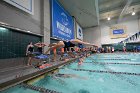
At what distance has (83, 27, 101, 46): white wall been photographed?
17.9 metres

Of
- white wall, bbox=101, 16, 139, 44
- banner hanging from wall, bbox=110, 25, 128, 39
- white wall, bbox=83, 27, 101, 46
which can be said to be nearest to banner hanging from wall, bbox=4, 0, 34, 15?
white wall, bbox=83, 27, 101, 46

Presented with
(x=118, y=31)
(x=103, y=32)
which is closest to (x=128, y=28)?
(x=118, y=31)

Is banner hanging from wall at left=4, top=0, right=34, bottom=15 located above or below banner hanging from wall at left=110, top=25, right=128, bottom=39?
below

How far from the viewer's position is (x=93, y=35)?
18172mm

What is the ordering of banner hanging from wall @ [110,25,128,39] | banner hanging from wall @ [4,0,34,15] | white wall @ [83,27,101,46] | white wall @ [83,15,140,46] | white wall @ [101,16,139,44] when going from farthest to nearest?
white wall @ [83,27,101,46]
banner hanging from wall @ [110,25,128,39]
white wall @ [83,15,140,46]
white wall @ [101,16,139,44]
banner hanging from wall @ [4,0,34,15]

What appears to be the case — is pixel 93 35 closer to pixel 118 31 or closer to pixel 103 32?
pixel 103 32

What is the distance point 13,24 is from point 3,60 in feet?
5.04

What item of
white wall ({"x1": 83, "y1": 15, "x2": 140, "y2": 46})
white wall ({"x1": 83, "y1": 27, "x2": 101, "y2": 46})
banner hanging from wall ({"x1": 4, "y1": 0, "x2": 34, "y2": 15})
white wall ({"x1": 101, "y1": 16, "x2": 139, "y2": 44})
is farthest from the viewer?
white wall ({"x1": 83, "y1": 27, "x2": 101, "y2": 46})

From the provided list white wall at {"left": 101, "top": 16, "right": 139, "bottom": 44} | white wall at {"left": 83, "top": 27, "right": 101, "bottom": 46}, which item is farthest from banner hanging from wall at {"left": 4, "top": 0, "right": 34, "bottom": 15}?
white wall at {"left": 101, "top": 16, "right": 139, "bottom": 44}

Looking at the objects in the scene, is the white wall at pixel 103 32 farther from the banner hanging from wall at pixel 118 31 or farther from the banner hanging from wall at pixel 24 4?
the banner hanging from wall at pixel 24 4

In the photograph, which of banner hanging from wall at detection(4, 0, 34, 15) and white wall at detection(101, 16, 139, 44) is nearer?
banner hanging from wall at detection(4, 0, 34, 15)

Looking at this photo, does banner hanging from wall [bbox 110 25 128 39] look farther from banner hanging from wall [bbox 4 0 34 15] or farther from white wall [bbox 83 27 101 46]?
banner hanging from wall [bbox 4 0 34 15]

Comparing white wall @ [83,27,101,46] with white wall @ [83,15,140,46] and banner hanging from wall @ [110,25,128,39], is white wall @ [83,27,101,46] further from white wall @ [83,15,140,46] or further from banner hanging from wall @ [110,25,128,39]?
banner hanging from wall @ [110,25,128,39]

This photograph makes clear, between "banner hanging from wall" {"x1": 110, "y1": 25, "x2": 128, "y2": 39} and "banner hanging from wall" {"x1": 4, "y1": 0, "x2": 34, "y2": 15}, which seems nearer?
"banner hanging from wall" {"x1": 4, "y1": 0, "x2": 34, "y2": 15}
